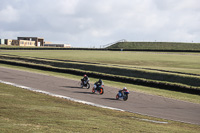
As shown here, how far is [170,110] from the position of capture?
741 inches

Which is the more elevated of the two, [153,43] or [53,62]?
[153,43]

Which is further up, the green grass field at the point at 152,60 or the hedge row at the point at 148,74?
the green grass field at the point at 152,60

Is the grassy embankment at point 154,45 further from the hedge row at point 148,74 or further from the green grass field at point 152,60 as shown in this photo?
the hedge row at point 148,74

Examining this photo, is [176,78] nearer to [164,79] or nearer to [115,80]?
[164,79]

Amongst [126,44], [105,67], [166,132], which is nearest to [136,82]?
[105,67]

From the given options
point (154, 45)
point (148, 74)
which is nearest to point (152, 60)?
point (148, 74)

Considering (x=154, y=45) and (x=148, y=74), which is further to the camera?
(x=154, y=45)

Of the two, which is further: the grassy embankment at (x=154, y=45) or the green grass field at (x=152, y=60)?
the grassy embankment at (x=154, y=45)

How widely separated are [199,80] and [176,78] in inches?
112

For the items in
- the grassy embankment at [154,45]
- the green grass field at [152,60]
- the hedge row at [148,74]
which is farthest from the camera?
the grassy embankment at [154,45]

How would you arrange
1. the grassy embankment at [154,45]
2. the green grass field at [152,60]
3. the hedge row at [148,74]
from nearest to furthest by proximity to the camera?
1. the hedge row at [148,74]
2. the green grass field at [152,60]
3. the grassy embankment at [154,45]

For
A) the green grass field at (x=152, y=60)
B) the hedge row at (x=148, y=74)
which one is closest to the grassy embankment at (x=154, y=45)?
the green grass field at (x=152, y=60)

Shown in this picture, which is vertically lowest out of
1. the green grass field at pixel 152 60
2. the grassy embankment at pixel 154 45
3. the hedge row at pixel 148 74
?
the hedge row at pixel 148 74

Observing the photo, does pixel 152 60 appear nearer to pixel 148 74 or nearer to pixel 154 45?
pixel 148 74
